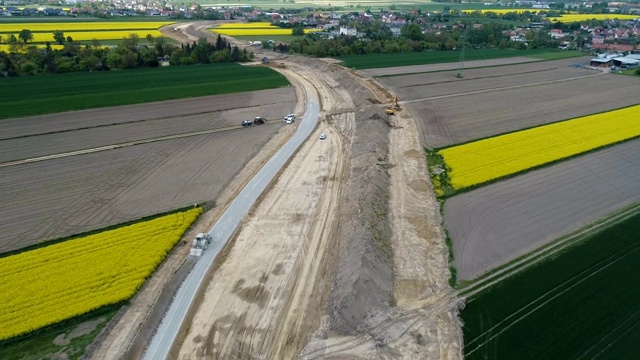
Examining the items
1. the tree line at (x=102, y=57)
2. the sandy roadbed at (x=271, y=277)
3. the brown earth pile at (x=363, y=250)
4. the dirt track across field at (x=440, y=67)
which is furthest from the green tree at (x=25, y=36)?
the brown earth pile at (x=363, y=250)

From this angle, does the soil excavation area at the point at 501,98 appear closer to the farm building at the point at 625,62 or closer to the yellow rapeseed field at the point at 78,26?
the farm building at the point at 625,62

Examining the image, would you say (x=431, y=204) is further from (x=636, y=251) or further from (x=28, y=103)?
(x=28, y=103)

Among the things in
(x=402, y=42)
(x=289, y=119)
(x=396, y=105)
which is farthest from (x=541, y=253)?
(x=402, y=42)

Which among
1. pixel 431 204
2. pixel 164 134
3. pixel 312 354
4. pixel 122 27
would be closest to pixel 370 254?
pixel 312 354

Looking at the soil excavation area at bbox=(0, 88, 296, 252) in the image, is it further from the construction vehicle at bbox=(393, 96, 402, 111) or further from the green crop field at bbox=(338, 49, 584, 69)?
the green crop field at bbox=(338, 49, 584, 69)

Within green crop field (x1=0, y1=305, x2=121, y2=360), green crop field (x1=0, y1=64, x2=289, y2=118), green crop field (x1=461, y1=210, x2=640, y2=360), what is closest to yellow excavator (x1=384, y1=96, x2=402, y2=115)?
green crop field (x1=0, y1=64, x2=289, y2=118)
